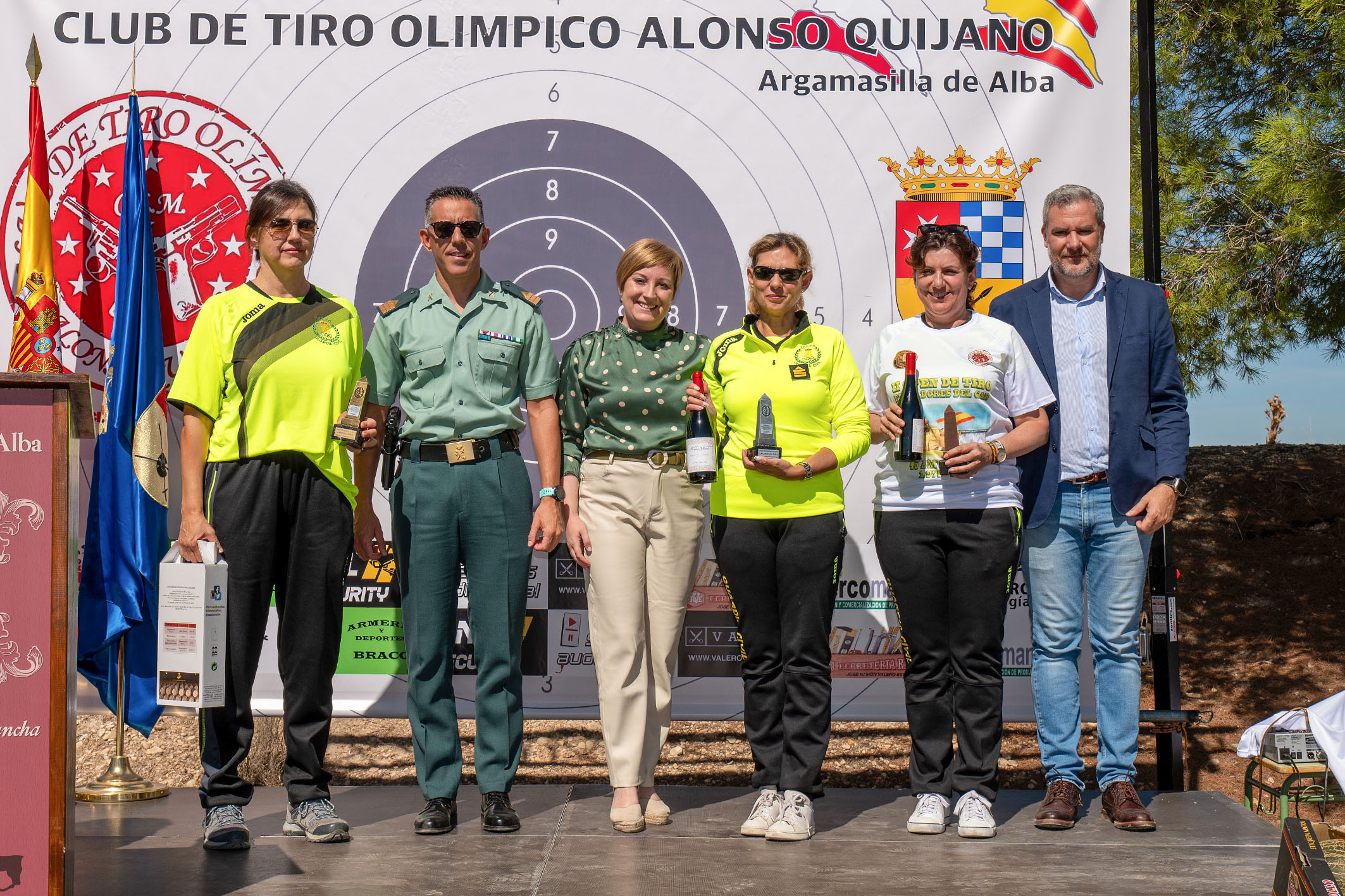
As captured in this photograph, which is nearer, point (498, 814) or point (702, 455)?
point (702, 455)

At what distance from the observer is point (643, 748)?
364 cm

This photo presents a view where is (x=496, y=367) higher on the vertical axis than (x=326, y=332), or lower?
lower

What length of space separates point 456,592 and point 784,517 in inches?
39.5

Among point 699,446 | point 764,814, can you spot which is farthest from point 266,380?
point 764,814

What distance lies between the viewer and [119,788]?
410 cm

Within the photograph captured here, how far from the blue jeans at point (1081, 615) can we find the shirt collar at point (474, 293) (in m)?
1.78

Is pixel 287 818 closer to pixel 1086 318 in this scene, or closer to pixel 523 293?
pixel 523 293

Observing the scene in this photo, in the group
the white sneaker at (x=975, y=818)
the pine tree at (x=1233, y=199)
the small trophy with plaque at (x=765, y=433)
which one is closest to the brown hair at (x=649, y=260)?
the small trophy with plaque at (x=765, y=433)

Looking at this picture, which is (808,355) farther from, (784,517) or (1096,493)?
(1096,493)

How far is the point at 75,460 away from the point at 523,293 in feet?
4.80

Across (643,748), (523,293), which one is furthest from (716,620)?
(523,293)

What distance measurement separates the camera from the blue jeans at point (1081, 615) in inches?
146

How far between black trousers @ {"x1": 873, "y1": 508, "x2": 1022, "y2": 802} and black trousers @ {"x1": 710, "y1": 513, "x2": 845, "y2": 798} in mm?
231

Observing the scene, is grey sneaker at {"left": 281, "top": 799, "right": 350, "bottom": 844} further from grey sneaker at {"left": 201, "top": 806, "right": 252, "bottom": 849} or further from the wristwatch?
the wristwatch
